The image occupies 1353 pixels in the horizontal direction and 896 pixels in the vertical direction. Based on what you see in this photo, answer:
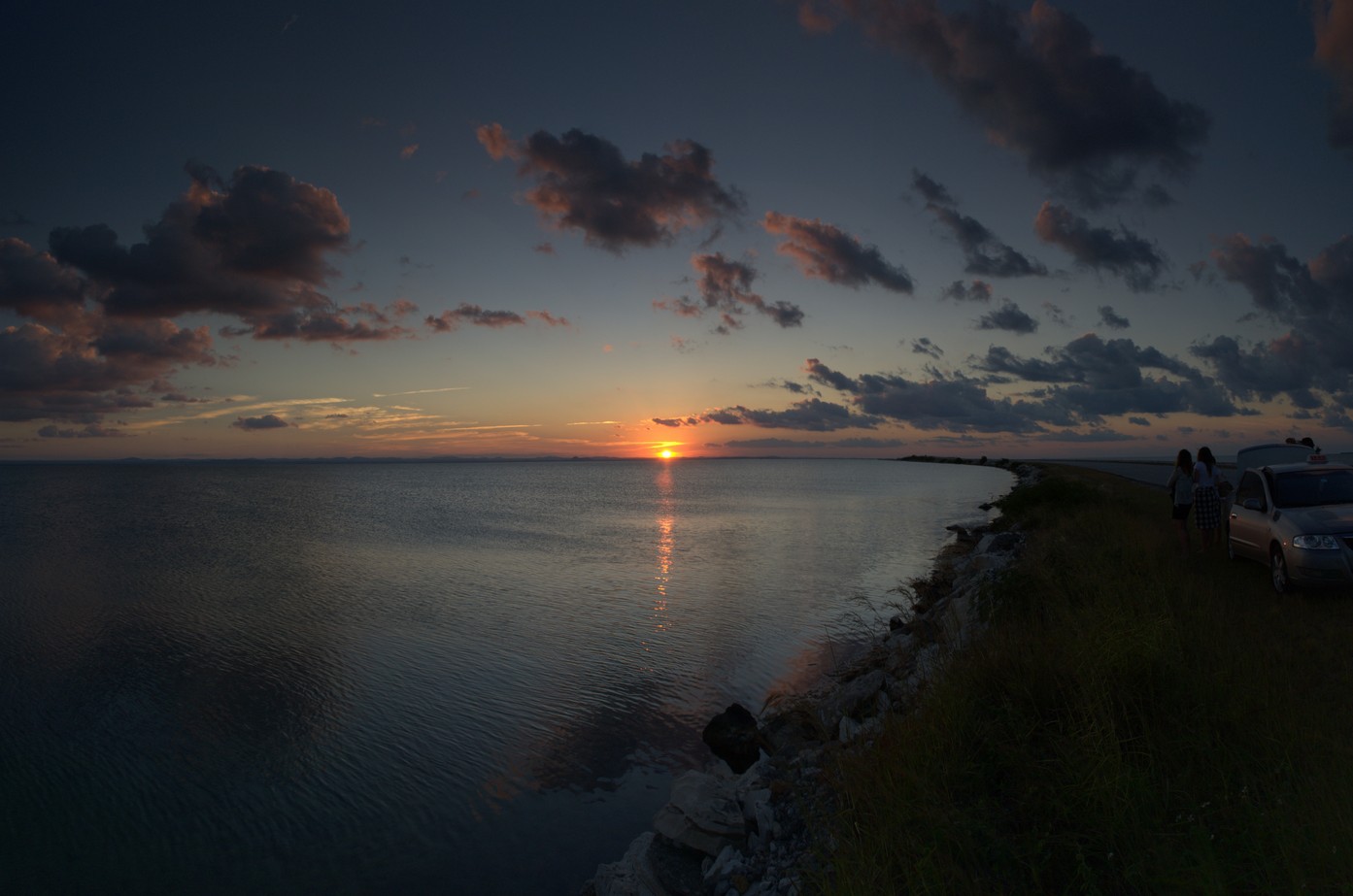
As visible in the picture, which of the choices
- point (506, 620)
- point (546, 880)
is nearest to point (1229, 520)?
point (546, 880)

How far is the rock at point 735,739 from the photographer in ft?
33.9

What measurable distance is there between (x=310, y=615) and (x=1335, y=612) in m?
23.2

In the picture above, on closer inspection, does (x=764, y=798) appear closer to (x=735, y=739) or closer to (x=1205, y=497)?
(x=735, y=739)

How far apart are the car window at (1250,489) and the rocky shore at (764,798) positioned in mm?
6217

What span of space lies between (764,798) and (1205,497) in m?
14.5

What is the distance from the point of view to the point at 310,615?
2048 cm

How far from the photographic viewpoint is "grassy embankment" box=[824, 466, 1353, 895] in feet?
14.2

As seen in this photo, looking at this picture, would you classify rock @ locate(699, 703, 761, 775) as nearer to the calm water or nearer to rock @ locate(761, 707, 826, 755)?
rock @ locate(761, 707, 826, 755)

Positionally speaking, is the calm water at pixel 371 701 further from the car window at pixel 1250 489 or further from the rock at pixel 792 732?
the car window at pixel 1250 489

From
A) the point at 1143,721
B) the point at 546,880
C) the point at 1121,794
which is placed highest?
the point at 1143,721

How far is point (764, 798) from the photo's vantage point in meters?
7.24

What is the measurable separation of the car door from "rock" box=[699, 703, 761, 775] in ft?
33.5

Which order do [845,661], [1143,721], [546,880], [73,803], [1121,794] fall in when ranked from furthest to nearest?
[845,661] < [73,803] < [546,880] < [1143,721] < [1121,794]

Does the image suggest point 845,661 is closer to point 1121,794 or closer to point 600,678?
point 600,678
